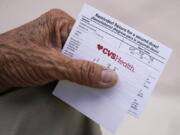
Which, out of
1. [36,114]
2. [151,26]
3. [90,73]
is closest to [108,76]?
[90,73]

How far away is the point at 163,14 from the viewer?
86 centimetres

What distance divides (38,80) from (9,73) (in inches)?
2.2

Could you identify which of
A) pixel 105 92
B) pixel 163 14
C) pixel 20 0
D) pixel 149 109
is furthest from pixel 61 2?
pixel 105 92

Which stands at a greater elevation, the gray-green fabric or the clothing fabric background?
the clothing fabric background

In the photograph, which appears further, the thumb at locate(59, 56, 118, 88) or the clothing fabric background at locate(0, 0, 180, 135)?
the clothing fabric background at locate(0, 0, 180, 135)

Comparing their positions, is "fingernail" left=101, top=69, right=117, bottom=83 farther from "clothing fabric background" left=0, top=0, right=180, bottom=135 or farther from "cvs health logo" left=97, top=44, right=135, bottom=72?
"clothing fabric background" left=0, top=0, right=180, bottom=135

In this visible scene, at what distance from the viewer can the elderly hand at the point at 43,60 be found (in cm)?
45

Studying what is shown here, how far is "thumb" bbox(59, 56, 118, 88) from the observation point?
1.46 ft

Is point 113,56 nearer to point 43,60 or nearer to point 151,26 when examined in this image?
point 43,60

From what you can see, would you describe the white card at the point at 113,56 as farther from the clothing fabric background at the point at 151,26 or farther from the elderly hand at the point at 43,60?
the clothing fabric background at the point at 151,26

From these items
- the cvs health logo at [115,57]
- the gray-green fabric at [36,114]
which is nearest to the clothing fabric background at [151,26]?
the gray-green fabric at [36,114]

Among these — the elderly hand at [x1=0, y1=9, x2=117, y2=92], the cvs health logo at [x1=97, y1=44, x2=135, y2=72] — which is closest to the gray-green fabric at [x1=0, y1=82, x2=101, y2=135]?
the elderly hand at [x1=0, y1=9, x2=117, y2=92]

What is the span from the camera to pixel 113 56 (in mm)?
453

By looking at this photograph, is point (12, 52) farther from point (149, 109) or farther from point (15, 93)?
point (149, 109)
